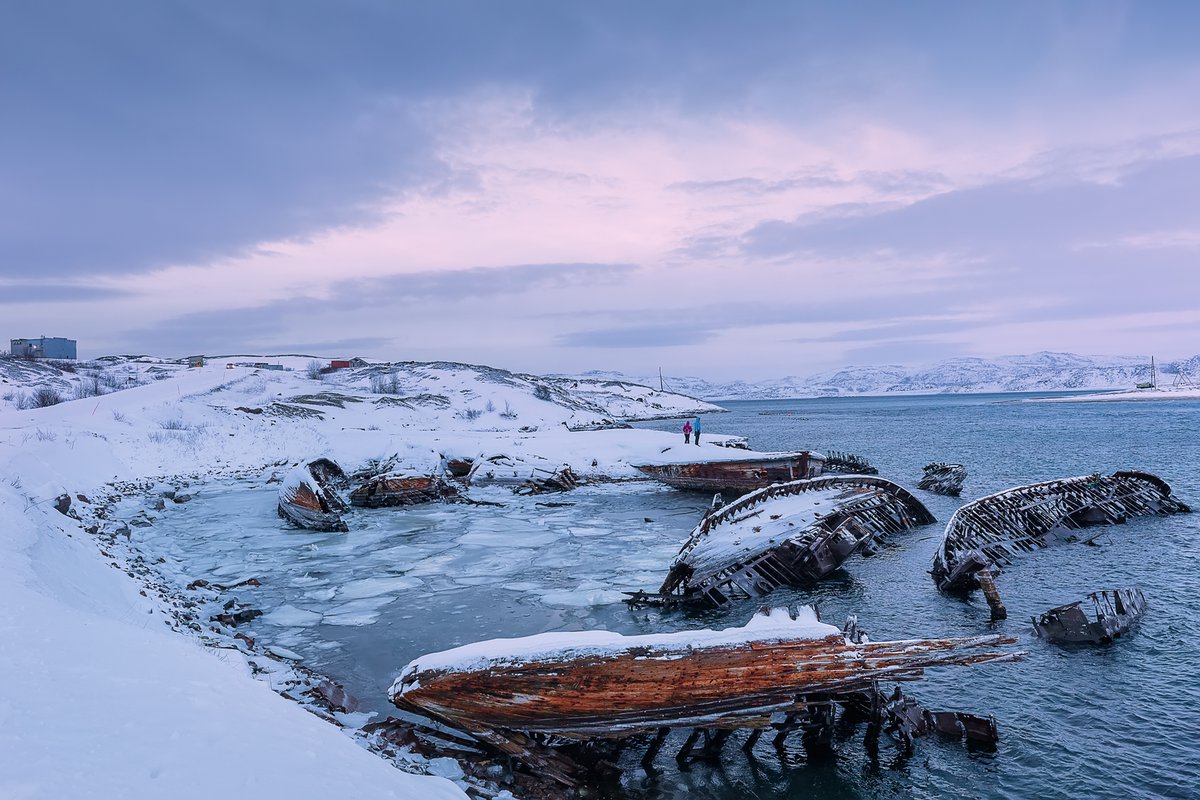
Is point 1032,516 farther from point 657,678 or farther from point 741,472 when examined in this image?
point 657,678

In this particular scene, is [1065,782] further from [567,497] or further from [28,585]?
[567,497]

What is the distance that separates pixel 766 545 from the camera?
1722 cm

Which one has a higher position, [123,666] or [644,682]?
[123,666]

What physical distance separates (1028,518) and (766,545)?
12.3 meters

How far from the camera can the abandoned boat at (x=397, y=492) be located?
100.0ft

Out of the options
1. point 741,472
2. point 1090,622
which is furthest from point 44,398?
point 1090,622

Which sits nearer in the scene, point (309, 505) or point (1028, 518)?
point (1028, 518)

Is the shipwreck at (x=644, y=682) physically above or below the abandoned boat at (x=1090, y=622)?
above

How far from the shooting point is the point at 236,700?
7012mm

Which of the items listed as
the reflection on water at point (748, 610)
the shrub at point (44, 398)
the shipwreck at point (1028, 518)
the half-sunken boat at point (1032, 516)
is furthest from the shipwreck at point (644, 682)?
the shrub at point (44, 398)

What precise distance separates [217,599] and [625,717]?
12.0 meters

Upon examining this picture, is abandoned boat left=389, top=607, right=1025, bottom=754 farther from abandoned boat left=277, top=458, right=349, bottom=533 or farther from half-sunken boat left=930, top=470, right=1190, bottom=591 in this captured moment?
abandoned boat left=277, top=458, right=349, bottom=533

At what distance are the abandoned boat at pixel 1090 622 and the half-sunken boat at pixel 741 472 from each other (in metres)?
17.6

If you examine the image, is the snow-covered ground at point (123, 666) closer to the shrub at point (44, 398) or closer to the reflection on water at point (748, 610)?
the reflection on water at point (748, 610)
